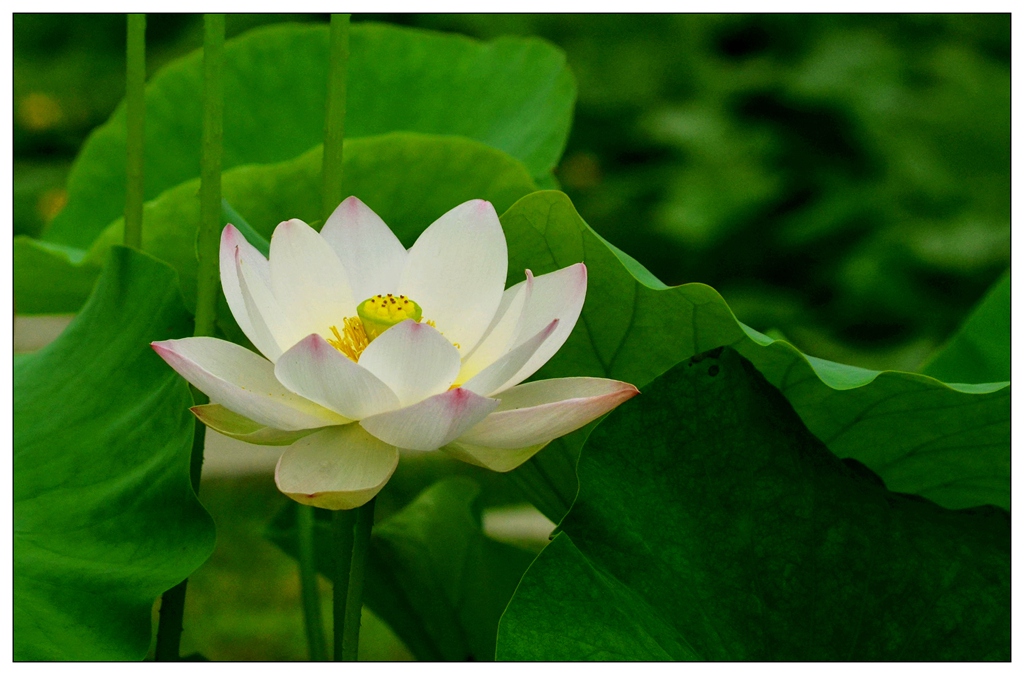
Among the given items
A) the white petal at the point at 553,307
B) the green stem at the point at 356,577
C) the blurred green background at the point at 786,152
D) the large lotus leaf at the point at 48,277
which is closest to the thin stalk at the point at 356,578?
the green stem at the point at 356,577

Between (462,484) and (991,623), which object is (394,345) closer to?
(991,623)

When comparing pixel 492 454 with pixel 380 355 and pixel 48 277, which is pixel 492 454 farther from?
pixel 48 277

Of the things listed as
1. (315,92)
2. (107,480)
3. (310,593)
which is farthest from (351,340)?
(315,92)

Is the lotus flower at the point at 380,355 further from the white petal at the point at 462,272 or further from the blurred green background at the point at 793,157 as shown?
the blurred green background at the point at 793,157

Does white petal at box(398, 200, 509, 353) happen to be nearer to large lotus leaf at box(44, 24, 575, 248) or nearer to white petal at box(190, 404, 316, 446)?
white petal at box(190, 404, 316, 446)

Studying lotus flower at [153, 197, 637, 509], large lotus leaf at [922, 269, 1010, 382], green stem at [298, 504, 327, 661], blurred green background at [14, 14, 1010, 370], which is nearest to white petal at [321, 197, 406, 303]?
lotus flower at [153, 197, 637, 509]

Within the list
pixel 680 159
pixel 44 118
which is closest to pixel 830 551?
pixel 680 159
